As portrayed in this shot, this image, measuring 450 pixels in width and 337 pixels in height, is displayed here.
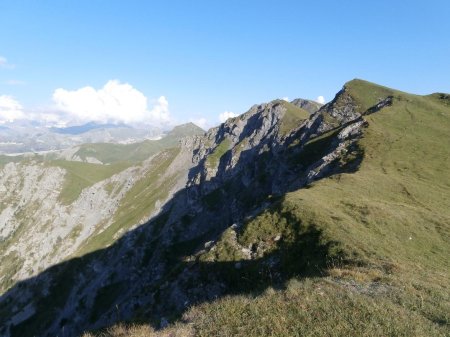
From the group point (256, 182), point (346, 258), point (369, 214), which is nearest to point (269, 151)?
point (256, 182)

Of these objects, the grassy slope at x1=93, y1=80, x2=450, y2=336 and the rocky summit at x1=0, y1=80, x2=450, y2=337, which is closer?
the grassy slope at x1=93, y1=80, x2=450, y2=336

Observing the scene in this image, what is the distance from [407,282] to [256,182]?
11389 centimetres

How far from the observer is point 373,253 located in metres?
28.9

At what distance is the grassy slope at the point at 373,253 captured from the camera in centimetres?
1591

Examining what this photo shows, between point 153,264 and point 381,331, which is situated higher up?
point 381,331

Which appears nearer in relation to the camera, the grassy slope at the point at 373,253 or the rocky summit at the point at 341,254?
the grassy slope at the point at 373,253

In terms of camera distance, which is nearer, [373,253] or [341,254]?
[373,253]

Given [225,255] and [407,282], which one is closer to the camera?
[407,282]

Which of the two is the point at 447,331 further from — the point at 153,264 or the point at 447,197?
the point at 153,264

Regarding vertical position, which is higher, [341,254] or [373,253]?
[373,253]

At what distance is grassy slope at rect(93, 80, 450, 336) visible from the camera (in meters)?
15.9

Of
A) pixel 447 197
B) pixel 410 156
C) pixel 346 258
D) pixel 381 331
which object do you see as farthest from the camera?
pixel 410 156

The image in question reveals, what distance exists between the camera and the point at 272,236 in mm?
37812

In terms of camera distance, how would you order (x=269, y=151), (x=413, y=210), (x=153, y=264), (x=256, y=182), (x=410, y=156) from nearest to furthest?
(x=413, y=210) < (x=410, y=156) < (x=256, y=182) < (x=153, y=264) < (x=269, y=151)
